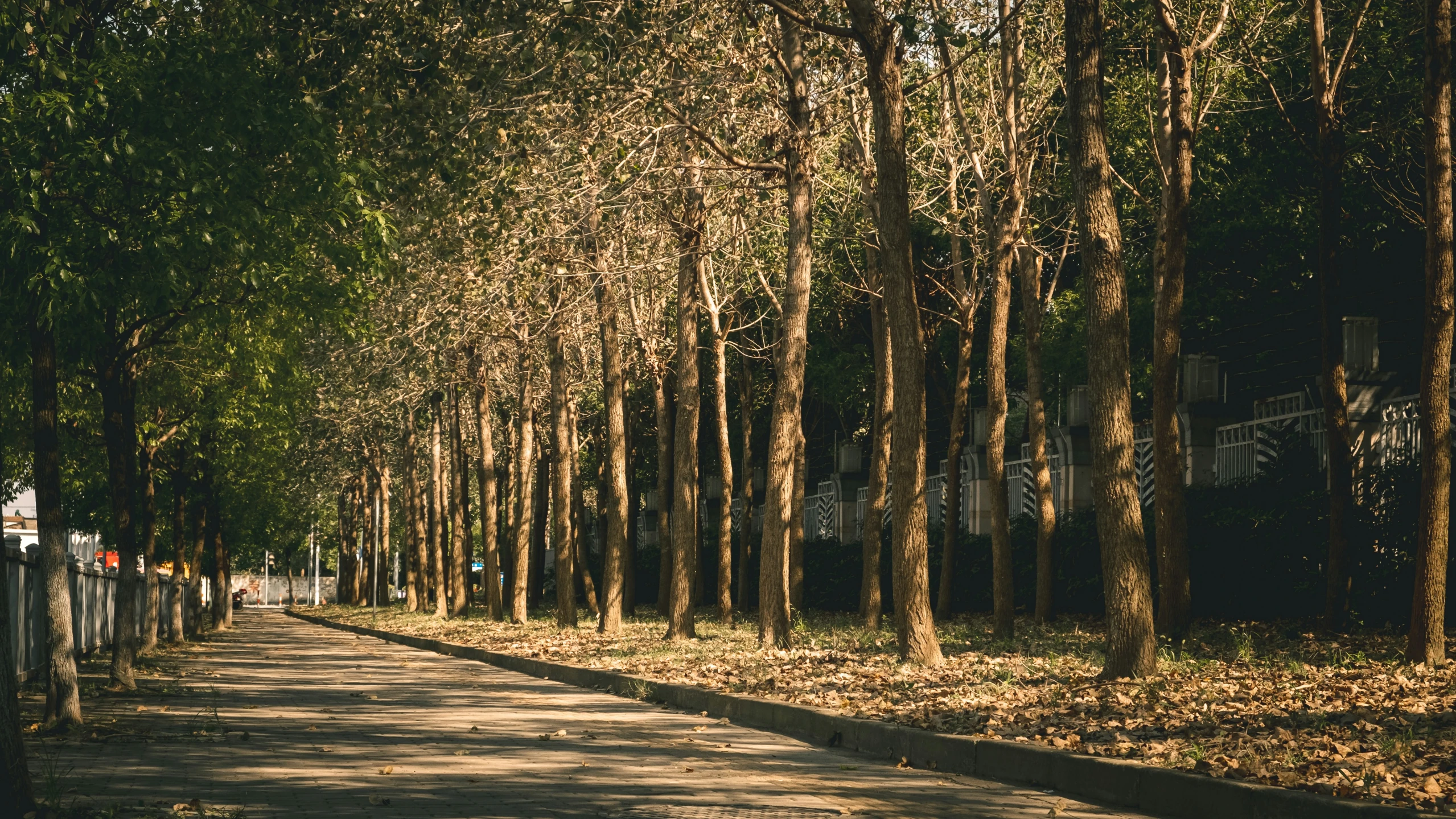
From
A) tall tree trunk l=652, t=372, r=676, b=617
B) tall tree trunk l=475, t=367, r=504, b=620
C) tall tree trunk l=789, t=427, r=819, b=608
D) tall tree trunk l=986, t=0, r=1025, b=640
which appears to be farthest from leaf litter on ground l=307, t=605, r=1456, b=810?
tall tree trunk l=475, t=367, r=504, b=620

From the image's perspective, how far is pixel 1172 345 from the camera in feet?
54.5

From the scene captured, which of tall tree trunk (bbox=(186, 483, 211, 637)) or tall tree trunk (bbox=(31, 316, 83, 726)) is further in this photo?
tall tree trunk (bbox=(186, 483, 211, 637))

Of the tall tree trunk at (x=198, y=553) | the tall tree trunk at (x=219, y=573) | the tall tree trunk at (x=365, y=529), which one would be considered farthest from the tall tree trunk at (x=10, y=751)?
the tall tree trunk at (x=365, y=529)

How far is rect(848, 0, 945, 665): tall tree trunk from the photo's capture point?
1530 centimetres

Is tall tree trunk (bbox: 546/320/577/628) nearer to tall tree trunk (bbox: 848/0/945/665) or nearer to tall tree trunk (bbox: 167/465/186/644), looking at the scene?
tall tree trunk (bbox: 167/465/186/644)

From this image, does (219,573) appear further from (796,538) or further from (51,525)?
(51,525)

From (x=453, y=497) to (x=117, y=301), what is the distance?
36.2m

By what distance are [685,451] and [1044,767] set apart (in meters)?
14.0

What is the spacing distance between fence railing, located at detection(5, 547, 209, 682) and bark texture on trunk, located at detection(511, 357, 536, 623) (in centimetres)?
757

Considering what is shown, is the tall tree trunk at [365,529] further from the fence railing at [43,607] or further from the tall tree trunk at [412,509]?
the fence railing at [43,607]

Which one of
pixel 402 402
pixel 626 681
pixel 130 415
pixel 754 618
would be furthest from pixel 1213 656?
pixel 402 402

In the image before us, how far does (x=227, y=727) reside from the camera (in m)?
13.3

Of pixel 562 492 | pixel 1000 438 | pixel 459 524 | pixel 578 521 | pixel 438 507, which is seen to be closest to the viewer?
pixel 1000 438

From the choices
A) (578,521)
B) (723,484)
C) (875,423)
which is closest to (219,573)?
(578,521)
